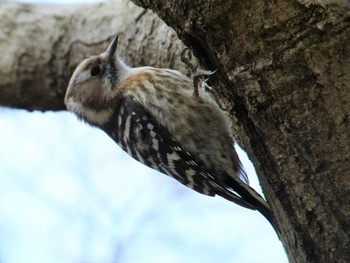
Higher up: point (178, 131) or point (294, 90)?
point (294, 90)

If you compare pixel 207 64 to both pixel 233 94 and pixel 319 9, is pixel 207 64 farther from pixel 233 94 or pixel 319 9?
pixel 319 9

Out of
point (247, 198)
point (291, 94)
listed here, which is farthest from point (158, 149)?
point (291, 94)

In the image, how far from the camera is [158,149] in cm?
401

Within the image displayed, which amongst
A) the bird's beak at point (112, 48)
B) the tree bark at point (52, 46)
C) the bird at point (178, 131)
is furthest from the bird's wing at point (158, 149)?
the tree bark at point (52, 46)

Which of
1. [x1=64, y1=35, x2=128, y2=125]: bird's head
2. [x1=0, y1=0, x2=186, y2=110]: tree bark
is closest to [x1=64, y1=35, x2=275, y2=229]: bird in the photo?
[x1=64, y1=35, x2=128, y2=125]: bird's head

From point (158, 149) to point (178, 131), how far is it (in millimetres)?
168

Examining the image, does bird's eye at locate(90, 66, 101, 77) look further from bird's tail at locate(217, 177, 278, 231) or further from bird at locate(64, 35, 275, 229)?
bird's tail at locate(217, 177, 278, 231)

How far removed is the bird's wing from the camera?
3898 mm

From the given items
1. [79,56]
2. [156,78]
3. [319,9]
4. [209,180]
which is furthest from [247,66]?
[79,56]

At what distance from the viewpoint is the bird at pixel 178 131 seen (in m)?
3.94

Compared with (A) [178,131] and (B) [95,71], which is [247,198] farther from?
(B) [95,71]

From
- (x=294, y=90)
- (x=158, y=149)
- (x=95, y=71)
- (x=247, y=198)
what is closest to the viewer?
(x=294, y=90)

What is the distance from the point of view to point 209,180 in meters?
3.85

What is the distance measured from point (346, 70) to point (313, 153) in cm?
36
